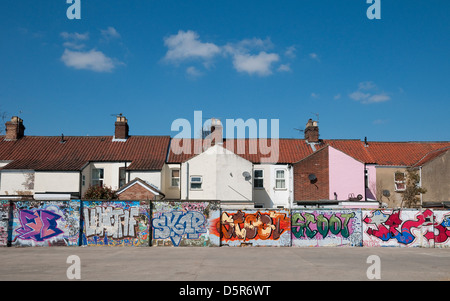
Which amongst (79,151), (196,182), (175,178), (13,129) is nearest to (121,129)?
(79,151)

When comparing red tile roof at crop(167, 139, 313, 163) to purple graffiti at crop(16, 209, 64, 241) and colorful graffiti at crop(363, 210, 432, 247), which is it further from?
purple graffiti at crop(16, 209, 64, 241)

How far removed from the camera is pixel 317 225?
74.0 feet

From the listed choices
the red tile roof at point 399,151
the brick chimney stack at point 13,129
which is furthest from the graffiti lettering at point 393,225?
the brick chimney stack at point 13,129

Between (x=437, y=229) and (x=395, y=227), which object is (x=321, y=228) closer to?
(x=395, y=227)

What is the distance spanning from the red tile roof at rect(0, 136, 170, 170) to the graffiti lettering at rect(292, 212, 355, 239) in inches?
549

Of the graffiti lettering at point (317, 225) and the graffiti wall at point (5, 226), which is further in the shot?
the graffiti lettering at point (317, 225)

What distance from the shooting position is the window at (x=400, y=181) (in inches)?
1417

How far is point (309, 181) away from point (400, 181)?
30.4 feet

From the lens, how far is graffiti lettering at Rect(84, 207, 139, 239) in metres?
22.0

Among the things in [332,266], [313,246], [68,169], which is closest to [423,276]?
[332,266]

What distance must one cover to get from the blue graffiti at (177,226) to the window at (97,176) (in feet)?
47.2

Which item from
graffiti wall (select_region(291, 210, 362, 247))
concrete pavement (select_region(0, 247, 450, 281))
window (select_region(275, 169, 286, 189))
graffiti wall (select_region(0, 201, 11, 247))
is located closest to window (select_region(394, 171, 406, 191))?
window (select_region(275, 169, 286, 189))

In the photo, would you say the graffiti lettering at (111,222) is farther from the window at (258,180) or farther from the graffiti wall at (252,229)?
the window at (258,180)
